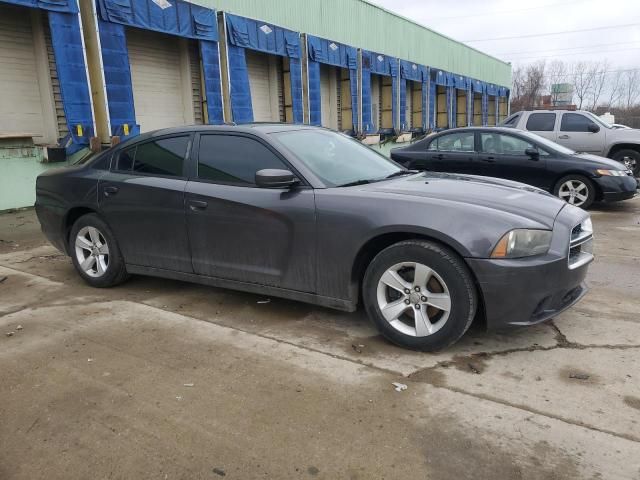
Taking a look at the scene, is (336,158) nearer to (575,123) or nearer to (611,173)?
(611,173)

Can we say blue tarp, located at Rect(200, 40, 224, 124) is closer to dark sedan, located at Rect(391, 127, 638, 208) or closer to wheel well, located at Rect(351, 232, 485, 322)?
dark sedan, located at Rect(391, 127, 638, 208)

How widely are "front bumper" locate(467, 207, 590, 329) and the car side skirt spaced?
96cm

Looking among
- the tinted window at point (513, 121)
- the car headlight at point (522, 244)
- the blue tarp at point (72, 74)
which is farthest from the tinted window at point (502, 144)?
the blue tarp at point (72, 74)

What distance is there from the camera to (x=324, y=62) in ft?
56.7

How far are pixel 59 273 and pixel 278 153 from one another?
10.2 feet

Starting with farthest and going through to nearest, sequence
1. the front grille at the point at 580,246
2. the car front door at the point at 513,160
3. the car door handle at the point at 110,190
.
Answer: the car front door at the point at 513,160 → the car door handle at the point at 110,190 → the front grille at the point at 580,246

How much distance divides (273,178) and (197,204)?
0.90m

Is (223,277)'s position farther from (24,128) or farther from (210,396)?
(24,128)

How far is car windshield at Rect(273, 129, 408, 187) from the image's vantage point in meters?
3.97

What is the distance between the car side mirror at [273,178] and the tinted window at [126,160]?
168 centimetres

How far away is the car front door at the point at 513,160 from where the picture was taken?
28.1 feet

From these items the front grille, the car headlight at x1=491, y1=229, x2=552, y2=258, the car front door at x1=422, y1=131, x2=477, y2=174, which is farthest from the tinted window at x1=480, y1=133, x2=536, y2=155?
the car headlight at x1=491, y1=229, x2=552, y2=258

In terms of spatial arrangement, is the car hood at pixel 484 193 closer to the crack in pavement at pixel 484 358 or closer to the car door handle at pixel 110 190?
the crack in pavement at pixel 484 358

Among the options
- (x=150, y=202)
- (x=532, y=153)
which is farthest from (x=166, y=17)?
(x=150, y=202)
